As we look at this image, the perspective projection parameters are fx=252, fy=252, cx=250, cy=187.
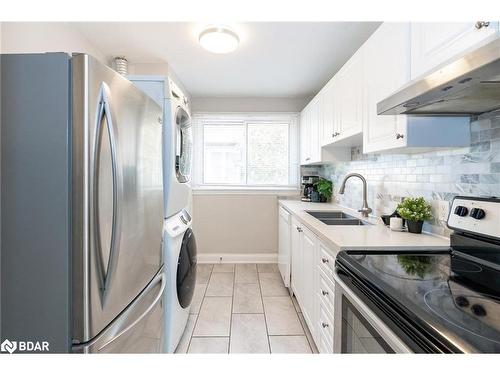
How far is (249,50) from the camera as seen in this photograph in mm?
2350

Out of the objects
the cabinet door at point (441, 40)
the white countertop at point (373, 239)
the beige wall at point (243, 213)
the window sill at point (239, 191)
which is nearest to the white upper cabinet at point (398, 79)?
the cabinet door at point (441, 40)

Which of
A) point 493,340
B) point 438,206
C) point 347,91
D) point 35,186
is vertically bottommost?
point 493,340

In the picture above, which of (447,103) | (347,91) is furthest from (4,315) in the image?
(347,91)

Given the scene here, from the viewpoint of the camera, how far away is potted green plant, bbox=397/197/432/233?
151cm

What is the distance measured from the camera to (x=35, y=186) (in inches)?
33.6

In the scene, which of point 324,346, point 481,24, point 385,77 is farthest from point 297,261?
point 481,24

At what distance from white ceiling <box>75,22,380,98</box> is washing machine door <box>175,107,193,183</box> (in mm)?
750

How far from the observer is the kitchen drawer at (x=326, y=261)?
1.37 m

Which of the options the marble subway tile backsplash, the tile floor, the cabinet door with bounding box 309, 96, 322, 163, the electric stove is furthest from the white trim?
the electric stove

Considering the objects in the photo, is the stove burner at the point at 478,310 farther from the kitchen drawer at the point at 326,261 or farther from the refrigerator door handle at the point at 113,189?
the refrigerator door handle at the point at 113,189

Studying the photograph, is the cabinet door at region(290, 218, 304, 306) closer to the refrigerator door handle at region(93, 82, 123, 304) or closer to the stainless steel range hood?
the stainless steel range hood

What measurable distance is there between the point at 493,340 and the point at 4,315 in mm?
1429
